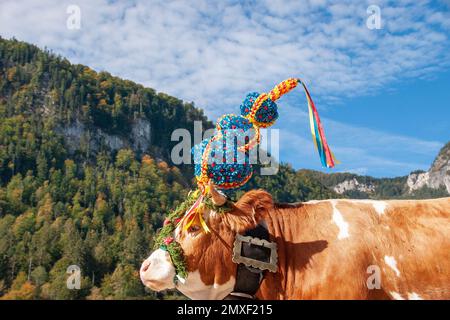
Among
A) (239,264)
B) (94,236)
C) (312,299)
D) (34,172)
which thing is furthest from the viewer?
(34,172)

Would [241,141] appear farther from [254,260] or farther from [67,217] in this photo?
[67,217]

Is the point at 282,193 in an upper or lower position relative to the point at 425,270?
upper

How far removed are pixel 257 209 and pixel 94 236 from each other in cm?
14502

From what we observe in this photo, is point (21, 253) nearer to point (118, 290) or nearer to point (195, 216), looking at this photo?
point (118, 290)

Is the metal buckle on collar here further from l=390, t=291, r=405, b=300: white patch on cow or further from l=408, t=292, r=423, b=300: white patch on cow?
l=408, t=292, r=423, b=300: white patch on cow

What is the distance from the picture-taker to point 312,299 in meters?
3.70

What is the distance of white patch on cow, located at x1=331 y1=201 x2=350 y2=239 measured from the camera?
3.84 meters

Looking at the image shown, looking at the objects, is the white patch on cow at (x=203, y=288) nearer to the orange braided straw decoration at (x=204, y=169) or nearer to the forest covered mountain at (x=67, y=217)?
the orange braided straw decoration at (x=204, y=169)

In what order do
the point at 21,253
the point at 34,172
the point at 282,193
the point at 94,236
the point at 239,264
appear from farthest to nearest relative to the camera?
the point at 282,193 → the point at 34,172 → the point at 94,236 → the point at 21,253 → the point at 239,264

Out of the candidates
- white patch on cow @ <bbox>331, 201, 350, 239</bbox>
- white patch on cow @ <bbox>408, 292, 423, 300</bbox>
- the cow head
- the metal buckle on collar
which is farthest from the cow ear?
white patch on cow @ <bbox>408, 292, 423, 300</bbox>

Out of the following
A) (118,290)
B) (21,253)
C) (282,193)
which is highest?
(282,193)

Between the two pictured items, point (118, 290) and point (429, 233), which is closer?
point (429, 233)

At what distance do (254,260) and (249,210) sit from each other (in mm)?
543
